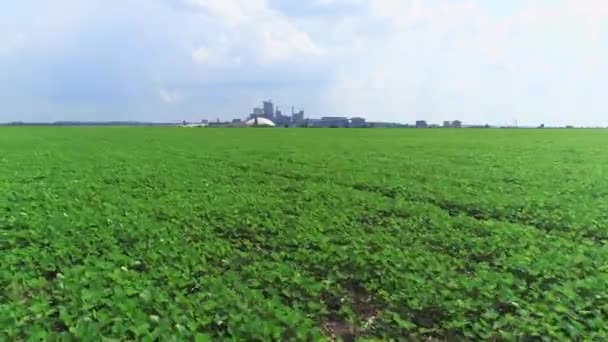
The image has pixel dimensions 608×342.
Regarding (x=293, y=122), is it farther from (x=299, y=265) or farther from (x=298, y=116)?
(x=299, y=265)

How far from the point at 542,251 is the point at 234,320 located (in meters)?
4.16

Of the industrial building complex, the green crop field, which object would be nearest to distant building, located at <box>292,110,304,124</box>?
the industrial building complex

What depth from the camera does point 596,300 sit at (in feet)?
13.6

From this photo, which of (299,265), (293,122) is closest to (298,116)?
(293,122)

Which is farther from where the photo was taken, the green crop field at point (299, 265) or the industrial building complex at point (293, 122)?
the industrial building complex at point (293, 122)

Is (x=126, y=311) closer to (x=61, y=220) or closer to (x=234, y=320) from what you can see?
(x=234, y=320)

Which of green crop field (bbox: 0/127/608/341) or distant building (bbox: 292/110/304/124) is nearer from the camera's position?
green crop field (bbox: 0/127/608/341)

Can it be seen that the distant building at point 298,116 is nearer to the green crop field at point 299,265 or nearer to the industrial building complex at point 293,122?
the industrial building complex at point 293,122

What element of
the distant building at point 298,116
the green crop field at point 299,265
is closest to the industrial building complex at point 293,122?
the distant building at point 298,116

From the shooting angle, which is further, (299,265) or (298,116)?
(298,116)

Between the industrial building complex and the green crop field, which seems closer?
the green crop field

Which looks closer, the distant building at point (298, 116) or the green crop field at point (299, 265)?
the green crop field at point (299, 265)

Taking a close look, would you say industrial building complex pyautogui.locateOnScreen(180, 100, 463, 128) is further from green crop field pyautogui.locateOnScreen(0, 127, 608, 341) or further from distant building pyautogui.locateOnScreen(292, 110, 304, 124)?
green crop field pyautogui.locateOnScreen(0, 127, 608, 341)

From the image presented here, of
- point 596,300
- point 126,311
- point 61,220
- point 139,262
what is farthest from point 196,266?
point 596,300
